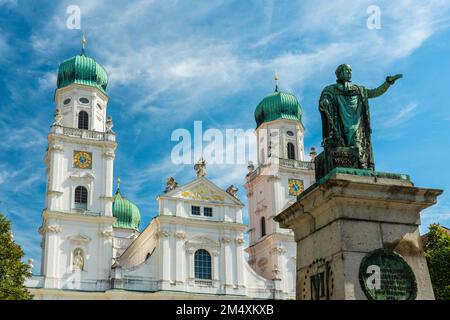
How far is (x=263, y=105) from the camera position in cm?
6044

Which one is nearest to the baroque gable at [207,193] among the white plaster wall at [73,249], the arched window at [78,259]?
the white plaster wall at [73,249]

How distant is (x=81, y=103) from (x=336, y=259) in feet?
150

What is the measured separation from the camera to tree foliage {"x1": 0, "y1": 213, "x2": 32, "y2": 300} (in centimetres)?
2591

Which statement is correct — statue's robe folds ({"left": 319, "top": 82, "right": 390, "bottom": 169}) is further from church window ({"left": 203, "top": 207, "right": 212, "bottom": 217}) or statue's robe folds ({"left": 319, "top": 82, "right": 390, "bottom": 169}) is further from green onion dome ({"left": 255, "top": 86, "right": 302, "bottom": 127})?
green onion dome ({"left": 255, "top": 86, "right": 302, "bottom": 127})

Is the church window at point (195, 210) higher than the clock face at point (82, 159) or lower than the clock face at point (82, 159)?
lower

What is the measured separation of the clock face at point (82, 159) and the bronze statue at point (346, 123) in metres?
40.8

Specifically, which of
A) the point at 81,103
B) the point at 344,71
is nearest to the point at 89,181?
the point at 81,103

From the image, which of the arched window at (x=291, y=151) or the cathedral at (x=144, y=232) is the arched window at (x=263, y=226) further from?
the arched window at (x=291, y=151)

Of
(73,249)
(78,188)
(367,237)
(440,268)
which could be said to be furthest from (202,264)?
(367,237)

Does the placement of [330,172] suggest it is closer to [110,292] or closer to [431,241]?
[431,241]

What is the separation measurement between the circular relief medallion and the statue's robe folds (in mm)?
1448

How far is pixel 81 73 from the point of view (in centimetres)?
5297

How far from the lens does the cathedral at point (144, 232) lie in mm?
45781

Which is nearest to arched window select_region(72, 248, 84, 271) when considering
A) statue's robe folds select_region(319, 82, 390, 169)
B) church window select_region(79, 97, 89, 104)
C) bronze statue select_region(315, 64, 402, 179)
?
church window select_region(79, 97, 89, 104)
